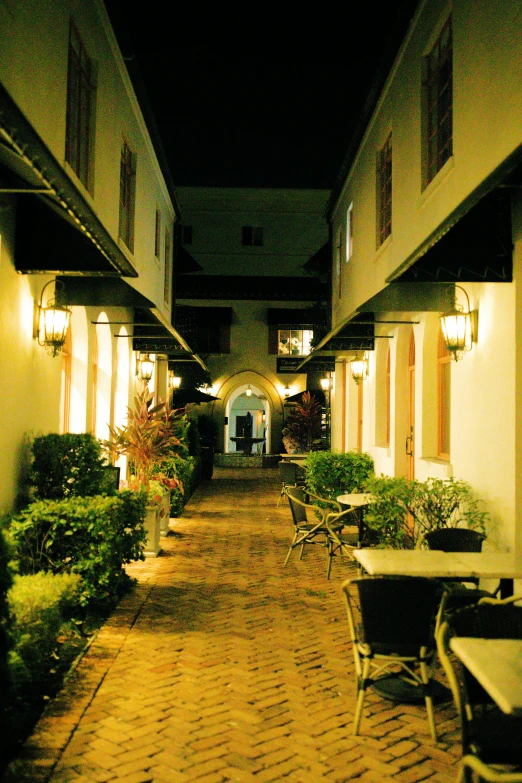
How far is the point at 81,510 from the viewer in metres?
6.45

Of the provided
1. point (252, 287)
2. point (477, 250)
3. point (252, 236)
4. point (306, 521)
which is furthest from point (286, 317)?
point (477, 250)

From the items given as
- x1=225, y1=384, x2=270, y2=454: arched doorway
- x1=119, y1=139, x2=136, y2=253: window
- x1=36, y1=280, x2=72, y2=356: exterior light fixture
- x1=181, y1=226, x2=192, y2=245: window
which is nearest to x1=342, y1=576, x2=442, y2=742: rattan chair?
x1=36, y1=280, x2=72, y2=356: exterior light fixture

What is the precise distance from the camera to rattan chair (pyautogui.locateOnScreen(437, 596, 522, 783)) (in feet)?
10.4

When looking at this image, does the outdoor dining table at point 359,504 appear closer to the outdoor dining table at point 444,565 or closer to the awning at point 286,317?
the outdoor dining table at point 444,565

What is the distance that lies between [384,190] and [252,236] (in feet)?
64.6

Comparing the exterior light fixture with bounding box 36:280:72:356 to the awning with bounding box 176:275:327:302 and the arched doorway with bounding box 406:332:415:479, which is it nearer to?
the arched doorway with bounding box 406:332:415:479

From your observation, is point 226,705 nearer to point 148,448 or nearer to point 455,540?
point 455,540

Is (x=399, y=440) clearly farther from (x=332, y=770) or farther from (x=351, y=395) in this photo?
(x=332, y=770)

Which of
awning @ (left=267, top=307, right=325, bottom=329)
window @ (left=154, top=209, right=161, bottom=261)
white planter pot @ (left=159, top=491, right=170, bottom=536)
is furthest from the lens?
awning @ (left=267, top=307, right=325, bottom=329)

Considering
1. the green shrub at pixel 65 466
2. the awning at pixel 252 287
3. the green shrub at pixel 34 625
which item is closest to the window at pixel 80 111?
the green shrub at pixel 65 466

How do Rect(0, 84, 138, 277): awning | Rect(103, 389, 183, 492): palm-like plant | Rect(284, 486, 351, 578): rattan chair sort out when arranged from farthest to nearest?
Rect(103, 389, 183, 492): palm-like plant, Rect(284, 486, 351, 578): rattan chair, Rect(0, 84, 138, 277): awning

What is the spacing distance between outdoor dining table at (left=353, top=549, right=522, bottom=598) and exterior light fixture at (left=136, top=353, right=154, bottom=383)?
9409mm

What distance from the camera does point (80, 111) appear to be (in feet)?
28.5

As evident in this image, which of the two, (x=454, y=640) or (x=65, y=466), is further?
(x=65, y=466)
